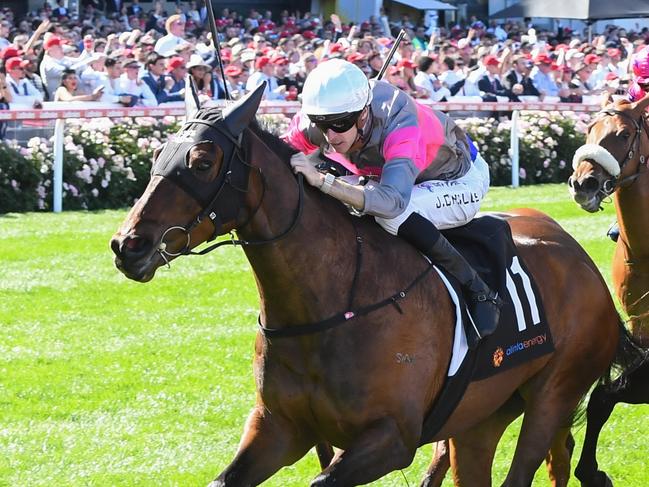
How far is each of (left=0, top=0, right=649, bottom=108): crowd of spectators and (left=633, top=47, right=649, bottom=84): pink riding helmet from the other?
429cm

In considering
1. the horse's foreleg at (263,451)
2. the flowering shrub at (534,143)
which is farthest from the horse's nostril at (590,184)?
the flowering shrub at (534,143)

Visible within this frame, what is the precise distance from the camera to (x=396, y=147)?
440 cm

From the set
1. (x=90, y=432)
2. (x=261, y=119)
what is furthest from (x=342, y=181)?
(x=90, y=432)

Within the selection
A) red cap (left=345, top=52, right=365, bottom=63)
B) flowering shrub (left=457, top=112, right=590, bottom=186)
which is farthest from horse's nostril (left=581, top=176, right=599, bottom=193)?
red cap (left=345, top=52, right=365, bottom=63)

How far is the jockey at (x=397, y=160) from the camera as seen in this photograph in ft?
14.1

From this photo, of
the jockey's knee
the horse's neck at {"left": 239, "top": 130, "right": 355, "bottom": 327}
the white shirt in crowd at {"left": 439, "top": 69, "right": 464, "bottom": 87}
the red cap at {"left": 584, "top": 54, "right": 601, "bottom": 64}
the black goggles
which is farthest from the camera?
the red cap at {"left": 584, "top": 54, "right": 601, "bottom": 64}

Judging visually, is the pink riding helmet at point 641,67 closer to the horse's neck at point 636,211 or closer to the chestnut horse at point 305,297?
the horse's neck at point 636,211

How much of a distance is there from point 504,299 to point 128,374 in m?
3.39

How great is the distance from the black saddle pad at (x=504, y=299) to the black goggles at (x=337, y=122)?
78cm

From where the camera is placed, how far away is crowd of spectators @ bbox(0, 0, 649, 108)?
1555cm

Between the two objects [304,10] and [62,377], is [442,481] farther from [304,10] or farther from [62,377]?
[304,10]

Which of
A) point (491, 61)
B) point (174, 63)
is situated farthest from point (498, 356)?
point (491, 61)

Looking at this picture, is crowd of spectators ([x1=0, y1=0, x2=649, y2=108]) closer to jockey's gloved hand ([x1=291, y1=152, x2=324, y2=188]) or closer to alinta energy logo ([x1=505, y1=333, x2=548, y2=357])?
alinta energy logo ([x1=505, y1=333, x2=548, y2=357])

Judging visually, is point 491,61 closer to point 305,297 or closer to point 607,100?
point 607,100
